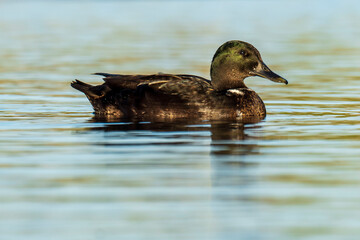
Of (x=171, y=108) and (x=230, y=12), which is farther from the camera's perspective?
(x=230, y=12)

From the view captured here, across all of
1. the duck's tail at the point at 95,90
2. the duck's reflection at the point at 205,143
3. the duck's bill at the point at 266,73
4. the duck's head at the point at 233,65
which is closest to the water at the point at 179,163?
the duck's reflection at the point at 205,143

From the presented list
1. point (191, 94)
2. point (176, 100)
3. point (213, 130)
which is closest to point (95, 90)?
point (176, 100)

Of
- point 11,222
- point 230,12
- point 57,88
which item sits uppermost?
point 230,12

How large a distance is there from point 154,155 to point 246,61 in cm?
428

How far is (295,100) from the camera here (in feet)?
48.8

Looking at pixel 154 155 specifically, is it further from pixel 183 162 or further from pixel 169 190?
pixel 169 190

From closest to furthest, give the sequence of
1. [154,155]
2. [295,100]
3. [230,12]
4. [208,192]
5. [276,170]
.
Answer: [208,192] → [276,170] → [154,155] → [295,100] → [230,12]

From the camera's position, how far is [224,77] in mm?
13180

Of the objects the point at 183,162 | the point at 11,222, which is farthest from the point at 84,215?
the point at 183,162

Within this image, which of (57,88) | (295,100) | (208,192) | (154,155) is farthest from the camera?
(57,88)

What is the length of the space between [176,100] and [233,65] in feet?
3.88

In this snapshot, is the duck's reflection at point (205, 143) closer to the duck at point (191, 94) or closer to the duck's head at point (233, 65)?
the duck at point (191, 94)

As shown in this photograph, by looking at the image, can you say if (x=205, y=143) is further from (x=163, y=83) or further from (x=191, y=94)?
(x=163, y=83)

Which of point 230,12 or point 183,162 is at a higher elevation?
point 230,12
